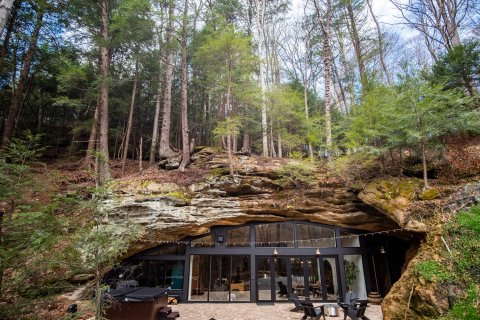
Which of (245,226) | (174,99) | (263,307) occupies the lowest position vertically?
(263,307)

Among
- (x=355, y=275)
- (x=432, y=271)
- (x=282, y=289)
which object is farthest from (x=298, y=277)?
(x=432, y=271)

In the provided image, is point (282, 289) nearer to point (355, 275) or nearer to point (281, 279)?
point (281, 279)

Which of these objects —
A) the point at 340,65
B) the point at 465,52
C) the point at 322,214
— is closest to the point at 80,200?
the point at 322,214

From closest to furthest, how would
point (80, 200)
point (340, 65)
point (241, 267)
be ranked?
point (80, 200), point (241, 267), point (340, 65)

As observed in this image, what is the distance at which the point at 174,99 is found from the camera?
18.3 meters

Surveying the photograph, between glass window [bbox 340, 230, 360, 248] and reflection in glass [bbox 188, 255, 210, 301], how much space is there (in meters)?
6.45

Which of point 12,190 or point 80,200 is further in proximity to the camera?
point 80,200

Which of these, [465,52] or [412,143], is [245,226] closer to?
[412,143]

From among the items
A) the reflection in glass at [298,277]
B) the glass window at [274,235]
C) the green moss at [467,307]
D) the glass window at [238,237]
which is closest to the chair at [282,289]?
the reflection in glass at [298,277]

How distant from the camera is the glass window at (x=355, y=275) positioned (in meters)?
11.2

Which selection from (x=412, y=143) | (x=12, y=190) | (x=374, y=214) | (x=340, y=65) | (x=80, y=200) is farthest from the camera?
(x=340, y=65)

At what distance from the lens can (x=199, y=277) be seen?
11102mm

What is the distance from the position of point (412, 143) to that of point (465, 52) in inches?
174

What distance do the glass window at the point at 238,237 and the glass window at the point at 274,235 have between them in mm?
465
